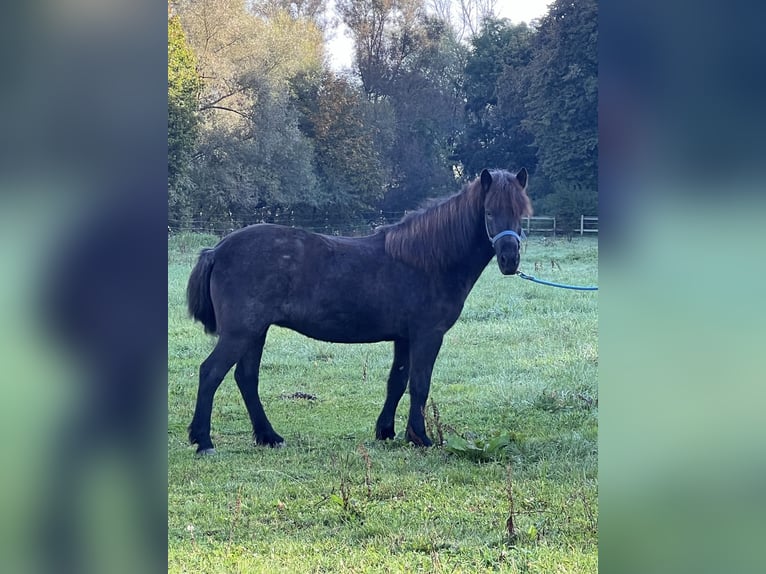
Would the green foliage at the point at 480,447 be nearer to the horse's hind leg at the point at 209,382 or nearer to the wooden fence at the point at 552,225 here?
the horse's hind leg at the point at 209,382

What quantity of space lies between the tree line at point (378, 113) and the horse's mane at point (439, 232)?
Result: 6.51 ft

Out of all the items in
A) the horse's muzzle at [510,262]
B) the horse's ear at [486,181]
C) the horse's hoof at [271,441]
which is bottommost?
the horse's hoof at [271,441]

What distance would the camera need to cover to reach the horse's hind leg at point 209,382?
12.6 ft

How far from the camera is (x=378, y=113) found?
624 cm

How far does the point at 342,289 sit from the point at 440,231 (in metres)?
0.62

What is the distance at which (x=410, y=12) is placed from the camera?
21.4 ft

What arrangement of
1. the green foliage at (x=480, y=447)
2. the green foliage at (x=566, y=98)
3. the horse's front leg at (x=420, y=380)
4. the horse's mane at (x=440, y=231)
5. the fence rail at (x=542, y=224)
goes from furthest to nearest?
1. the fence rail at (x=542, y=224)
2. the green foliage at (x=566, y=98)
3. the horse's front leg at (x=420, y=380)
4. the horse's mane at (x=440, y=231)
5. the green foliage at (x=480, y=447)

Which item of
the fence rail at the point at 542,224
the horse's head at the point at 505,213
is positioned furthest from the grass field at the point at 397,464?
the horse's head at the point at 505,213
